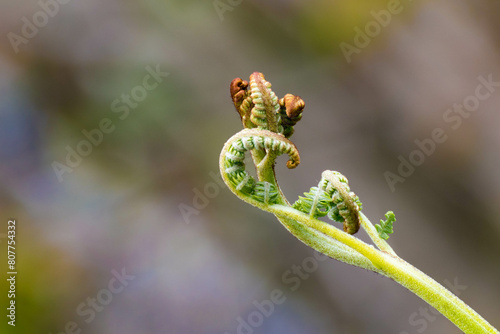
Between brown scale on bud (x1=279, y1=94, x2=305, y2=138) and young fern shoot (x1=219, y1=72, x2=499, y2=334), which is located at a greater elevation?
brown scale on bud (x1=279, y1=94, x2=305, y2=138)

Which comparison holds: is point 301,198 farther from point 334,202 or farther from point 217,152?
point 217,152

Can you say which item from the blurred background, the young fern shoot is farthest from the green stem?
the blurred background

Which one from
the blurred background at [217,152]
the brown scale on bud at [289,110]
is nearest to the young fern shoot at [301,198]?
the brown scale on bud at [289,110]

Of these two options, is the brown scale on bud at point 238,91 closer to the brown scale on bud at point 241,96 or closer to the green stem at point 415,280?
the brown scale on bud at point 241,96

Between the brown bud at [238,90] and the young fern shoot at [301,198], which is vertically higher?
the brown bud at [238,90]

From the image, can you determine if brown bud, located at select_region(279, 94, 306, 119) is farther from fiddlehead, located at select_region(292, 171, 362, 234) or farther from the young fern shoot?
fiddlehead, located at select_region(292, 171, 362, 234)

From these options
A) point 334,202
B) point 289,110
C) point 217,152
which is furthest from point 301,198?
point 217,152

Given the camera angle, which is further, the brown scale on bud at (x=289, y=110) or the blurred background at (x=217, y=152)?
the blurred background at (x=217, y=152)
